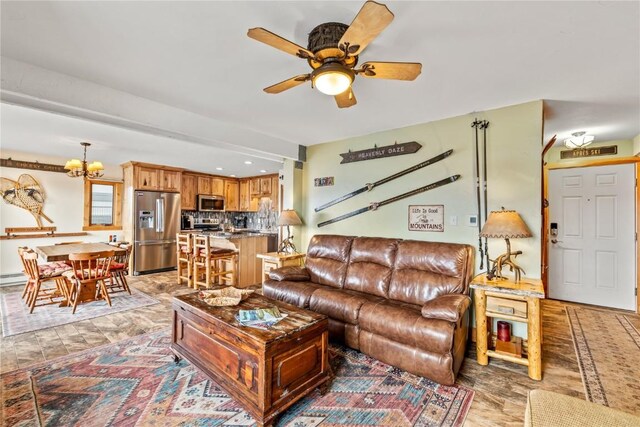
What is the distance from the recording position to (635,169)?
383 centimetres

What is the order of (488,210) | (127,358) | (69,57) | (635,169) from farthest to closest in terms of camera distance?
(635,169)
(488,210)
(127,358)
(69,57)

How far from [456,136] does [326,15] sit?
7.11 ft

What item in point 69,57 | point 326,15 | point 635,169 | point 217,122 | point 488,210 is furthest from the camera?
point 635,169

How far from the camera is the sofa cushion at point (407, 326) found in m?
2.12

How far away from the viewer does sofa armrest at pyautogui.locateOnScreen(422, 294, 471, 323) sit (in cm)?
218

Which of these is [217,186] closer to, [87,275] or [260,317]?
[87,275]

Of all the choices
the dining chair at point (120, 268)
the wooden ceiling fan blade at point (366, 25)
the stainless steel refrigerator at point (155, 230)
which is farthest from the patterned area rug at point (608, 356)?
the stainless steel refrigerator at point (155, 230)

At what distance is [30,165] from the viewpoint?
517cm

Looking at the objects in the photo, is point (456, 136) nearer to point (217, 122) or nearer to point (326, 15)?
point (326, 15)

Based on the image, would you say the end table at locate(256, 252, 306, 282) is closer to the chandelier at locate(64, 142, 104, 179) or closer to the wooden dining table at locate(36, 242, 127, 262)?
the wooden dining table at locate(36, 242, 127, 262)

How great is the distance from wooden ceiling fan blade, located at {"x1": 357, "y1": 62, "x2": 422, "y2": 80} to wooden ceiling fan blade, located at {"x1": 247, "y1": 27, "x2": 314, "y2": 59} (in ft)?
1.11

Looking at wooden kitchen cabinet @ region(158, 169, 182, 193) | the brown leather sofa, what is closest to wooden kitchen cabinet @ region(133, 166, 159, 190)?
wooden kitchen cabinet @ region(158, 169, 182, 193)

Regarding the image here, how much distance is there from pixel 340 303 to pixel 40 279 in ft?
13.1

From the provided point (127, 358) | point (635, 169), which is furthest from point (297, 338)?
point (635, 169)
